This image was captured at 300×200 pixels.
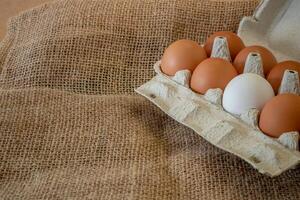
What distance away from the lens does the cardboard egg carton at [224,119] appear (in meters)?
0.59

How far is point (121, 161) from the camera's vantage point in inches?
25.8

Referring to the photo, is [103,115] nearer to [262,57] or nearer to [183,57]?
[183,57]

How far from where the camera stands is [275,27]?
0.88 meters

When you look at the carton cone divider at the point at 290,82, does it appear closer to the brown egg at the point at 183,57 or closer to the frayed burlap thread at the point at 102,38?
the brown egg at the point at 183,57

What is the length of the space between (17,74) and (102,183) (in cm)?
33

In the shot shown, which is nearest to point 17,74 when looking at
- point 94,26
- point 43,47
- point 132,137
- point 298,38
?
point 43,47

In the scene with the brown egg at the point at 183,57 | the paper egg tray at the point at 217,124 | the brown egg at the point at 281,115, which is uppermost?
the brown egg at the point at 183,57

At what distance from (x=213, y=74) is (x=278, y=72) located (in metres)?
0.10

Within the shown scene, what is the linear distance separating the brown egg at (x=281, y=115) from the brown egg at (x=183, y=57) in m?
0.17

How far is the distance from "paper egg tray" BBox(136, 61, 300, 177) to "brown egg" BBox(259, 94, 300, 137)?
1 cm

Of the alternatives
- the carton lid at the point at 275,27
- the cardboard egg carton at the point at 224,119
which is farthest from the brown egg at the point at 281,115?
the carton lid at the point at 275,27

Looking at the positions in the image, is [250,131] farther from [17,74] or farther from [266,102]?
[17,74]

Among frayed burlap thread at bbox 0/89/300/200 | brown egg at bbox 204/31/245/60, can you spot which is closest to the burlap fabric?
frayed burlap thread at bbox 0/89/300/200

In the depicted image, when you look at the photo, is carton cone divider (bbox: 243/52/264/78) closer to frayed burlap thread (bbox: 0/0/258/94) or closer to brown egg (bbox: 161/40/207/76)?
brown egg (bbox: 161/40/207/76)
